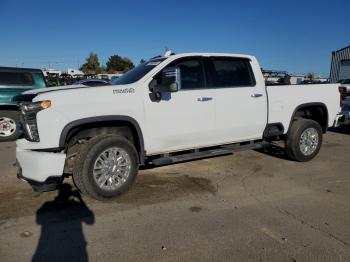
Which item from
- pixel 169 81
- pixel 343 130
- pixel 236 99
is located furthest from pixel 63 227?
pixel 343 130

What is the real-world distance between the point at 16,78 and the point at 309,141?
789 cm

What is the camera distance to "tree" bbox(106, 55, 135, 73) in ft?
266

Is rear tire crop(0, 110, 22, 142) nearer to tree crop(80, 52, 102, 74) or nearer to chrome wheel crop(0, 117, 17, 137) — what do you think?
chrome wheel crop(0, 117, 17, 137)

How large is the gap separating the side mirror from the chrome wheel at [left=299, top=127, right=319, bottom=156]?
10.4 feet

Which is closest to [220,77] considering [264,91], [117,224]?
[264,91]

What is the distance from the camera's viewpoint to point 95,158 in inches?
181

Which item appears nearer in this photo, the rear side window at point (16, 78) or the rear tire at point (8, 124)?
the rear tire at point (8, 124)

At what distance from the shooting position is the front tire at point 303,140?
22.1ft

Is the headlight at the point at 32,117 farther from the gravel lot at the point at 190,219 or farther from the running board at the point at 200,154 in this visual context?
the running board at the point at 200,154

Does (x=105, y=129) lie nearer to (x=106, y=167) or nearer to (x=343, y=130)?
(x=106, y=167)

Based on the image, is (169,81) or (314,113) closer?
(169,81)

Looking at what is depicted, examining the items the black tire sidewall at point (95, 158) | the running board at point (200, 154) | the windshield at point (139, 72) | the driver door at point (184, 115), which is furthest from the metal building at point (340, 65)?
the black tire sidewall at point (95, 158)

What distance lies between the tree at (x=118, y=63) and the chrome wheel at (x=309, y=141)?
250ft

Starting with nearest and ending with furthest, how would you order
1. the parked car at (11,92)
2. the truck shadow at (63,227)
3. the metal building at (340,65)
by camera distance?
the truck shadow at (63,227), the parked car at (11,92), the metal building at (340,65)
